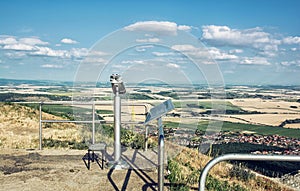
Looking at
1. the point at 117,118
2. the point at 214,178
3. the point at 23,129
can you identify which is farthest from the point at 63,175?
the point at 23,129

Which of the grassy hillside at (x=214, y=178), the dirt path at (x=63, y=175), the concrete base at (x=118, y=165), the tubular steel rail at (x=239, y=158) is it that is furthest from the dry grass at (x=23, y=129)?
the tubular steel rail at (x=239, y=158)

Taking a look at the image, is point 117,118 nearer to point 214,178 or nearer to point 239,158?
point 214,178

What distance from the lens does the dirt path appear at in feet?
18.8

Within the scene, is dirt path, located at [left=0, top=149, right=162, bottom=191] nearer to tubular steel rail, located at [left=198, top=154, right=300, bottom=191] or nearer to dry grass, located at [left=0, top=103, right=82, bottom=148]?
dry grass, located at [left=0, top=103, right=82, bottom=148]

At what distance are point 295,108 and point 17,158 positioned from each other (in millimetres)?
22590

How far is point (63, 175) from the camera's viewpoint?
6.32m

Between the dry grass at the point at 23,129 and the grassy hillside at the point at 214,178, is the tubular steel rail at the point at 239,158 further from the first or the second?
the dry grass at the point at 23,129

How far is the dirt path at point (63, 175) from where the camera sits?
5.72m

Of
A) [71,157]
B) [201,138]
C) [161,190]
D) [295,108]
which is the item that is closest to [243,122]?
[295,108]

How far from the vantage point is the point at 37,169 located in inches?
265

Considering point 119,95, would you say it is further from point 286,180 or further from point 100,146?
point 286,180

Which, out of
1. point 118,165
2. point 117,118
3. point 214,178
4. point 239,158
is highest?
point 239,158

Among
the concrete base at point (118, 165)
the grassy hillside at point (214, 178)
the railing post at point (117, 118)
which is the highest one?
the railing post at point (117, 118)

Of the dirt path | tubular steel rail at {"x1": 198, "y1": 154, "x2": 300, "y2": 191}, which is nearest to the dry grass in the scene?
the dirt path
